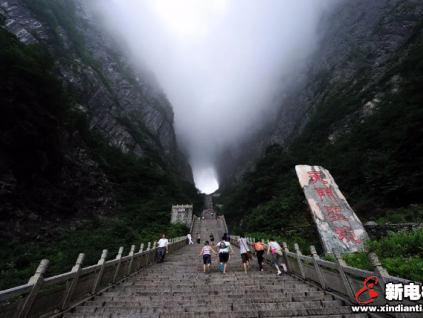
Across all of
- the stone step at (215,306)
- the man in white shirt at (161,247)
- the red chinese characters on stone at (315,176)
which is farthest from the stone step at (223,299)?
the red chinese characters on stone at (315,176)

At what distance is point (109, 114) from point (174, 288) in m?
45.5

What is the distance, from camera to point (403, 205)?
10891 mm

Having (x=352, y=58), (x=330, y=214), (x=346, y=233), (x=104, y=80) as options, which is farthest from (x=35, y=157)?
(x=352, y=58)

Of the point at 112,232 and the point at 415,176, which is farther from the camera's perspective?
the point at 112,232

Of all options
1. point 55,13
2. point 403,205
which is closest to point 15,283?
point 403,205

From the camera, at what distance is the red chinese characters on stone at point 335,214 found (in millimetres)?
9758

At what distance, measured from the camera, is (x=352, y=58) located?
40094 millimetres

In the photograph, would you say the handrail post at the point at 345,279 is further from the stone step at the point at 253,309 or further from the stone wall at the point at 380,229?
the stone wall at the point at 380,229

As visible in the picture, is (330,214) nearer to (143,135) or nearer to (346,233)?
(346,233)

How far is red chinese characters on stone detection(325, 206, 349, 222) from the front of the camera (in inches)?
384

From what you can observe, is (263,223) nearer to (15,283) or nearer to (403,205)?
(403,205)

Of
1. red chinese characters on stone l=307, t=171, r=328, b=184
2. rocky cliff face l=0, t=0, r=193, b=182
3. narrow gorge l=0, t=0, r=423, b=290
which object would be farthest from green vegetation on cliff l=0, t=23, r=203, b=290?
rocky cliff face l=0, t=0, r=193, b=182

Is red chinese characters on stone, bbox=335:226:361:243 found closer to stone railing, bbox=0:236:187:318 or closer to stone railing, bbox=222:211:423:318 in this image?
stone railing, bbox=222:211:423:318

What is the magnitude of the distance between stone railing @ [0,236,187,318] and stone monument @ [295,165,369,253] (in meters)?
7.85
